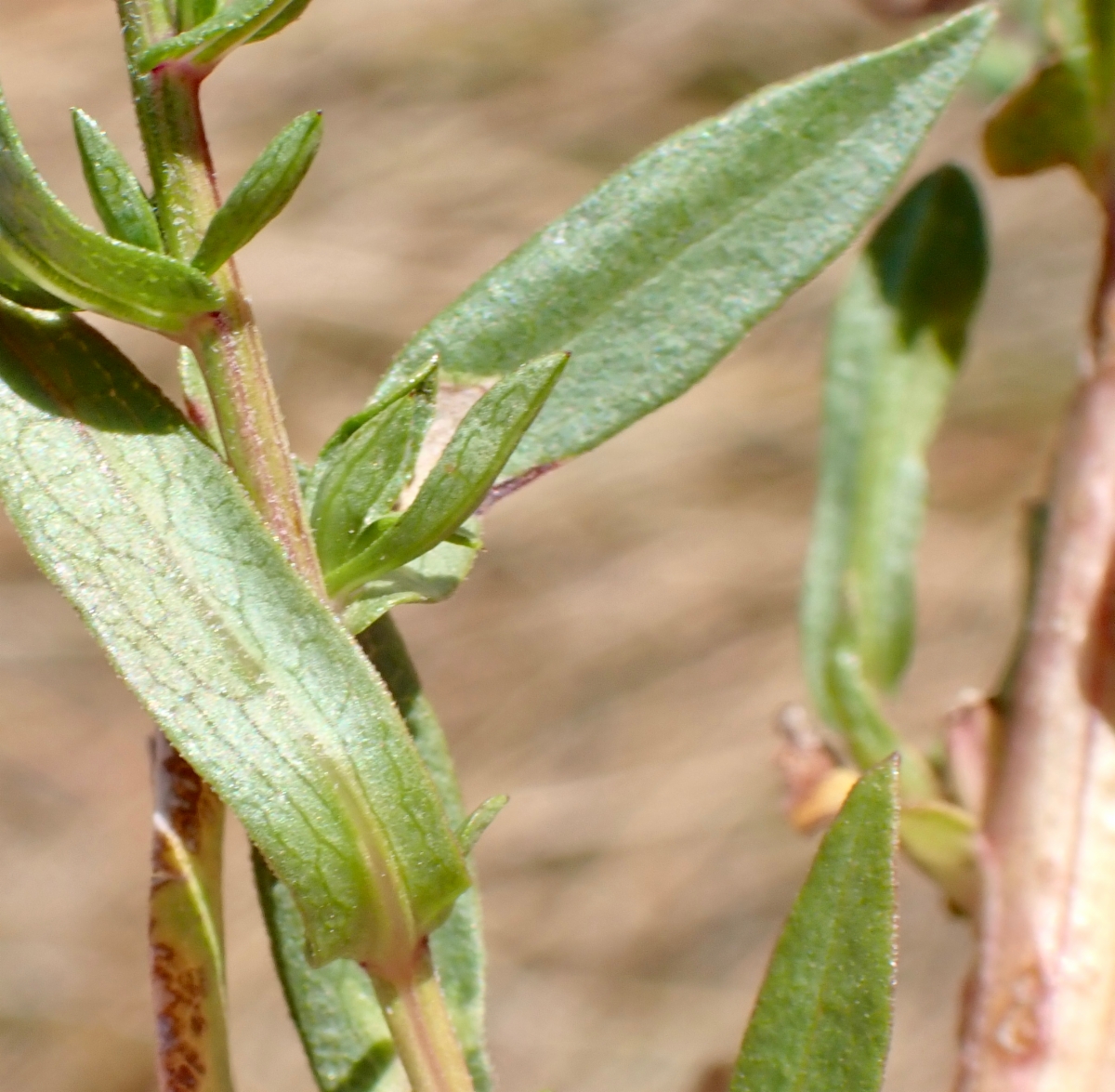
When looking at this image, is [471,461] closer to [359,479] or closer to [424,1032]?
[359,479]

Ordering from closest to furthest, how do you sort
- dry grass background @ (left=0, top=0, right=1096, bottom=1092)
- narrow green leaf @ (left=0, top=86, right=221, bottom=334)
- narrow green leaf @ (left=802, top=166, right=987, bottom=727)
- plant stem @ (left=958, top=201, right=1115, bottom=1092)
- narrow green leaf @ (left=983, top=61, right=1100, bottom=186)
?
narrow green leaf @ (left=0, top=86, right=221, bottom=334) < plant stem @ (left=958, top=201, right=1115, bottom=1092) < narrow green leaf @ (left=983, top=61, right=1100, bottom=186) < narrow green leaf @ (left=802, top=166, right=987, bottom=727) < dry grass background @ (left=0, top=0, right=1096, bottom=1092)

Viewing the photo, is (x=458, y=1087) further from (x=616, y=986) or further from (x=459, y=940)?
(x=616, y=986)

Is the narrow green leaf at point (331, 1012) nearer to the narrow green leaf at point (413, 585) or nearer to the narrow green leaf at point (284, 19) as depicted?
the narrow green leaf at point (413, 585)

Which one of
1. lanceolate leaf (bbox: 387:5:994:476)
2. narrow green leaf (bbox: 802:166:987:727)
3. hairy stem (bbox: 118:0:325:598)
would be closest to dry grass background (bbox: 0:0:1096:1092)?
narrow green leaf (bbox: 802:166:987:727)

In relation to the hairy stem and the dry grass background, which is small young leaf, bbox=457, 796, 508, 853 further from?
the dry grass background

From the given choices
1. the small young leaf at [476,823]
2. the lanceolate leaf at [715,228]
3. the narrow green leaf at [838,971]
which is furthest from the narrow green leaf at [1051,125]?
the small young leaf at [476,823]

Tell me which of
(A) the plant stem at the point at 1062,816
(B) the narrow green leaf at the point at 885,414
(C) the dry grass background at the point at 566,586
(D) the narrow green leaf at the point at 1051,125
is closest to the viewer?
(A) the plant stem at the point at 1062,816
